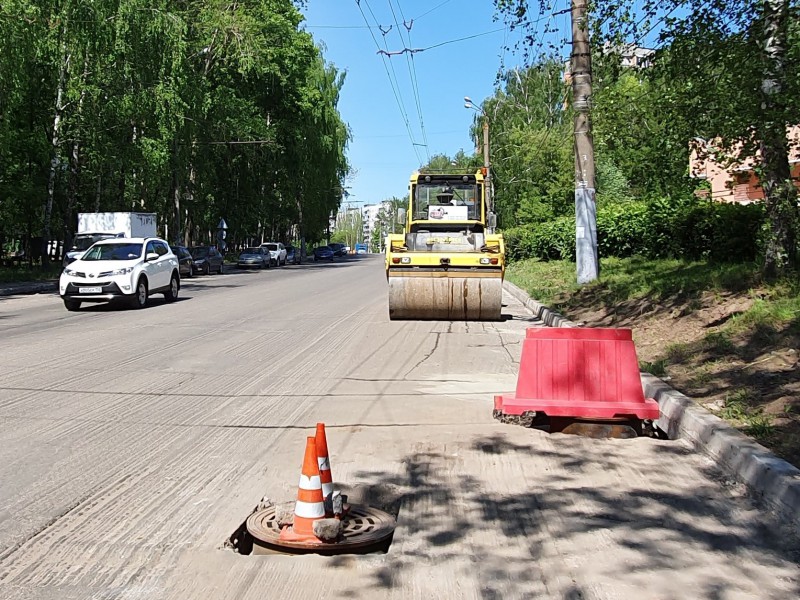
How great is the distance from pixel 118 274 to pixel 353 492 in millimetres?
15427

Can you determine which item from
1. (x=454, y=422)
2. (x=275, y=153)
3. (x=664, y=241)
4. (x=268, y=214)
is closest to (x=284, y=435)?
(x=454, y=422)

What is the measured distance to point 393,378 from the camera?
373 inches

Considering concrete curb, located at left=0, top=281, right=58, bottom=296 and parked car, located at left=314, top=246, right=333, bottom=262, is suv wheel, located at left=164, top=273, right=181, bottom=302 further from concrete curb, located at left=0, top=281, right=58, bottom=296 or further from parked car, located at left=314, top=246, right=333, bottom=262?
parked car, located at left=314, top=246, right=333, bottom=262

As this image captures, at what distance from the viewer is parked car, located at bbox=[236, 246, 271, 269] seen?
50.0 m

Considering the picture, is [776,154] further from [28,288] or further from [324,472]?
[28,288]

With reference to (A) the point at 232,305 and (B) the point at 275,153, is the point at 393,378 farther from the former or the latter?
(B) the point at 275,153

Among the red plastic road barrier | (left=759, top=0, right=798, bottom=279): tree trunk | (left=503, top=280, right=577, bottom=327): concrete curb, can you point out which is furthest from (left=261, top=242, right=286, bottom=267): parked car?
the red plastic road barrier

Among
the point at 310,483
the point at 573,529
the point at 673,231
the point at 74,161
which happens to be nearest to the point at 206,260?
the point at 74,161

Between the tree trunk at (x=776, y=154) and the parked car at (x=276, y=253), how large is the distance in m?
44.1

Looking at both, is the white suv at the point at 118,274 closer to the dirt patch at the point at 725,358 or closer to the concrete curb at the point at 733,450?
the dirt patch at the point at 725,358

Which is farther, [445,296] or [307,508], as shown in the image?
[445,296]

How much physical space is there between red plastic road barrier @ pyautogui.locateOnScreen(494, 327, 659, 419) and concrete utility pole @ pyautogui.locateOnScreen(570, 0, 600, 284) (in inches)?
412

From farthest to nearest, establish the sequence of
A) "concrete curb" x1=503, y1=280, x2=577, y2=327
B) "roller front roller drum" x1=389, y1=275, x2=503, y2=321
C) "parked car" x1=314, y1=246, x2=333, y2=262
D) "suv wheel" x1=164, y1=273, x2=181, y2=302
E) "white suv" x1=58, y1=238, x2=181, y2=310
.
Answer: "parked car" x1=314, y1=246, x2=333, y2=262
"suv wheel" x1=164, y1=273, x2=181, y2=302
"white suv" x1=58, y1=238, x2=181, y2=310
"roller front roller drum" x1=389, y1=275, x2=503, y2=321
"concrete curb" x1=503, y1=280, x2=577, y2=327

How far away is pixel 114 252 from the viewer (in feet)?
66.1
